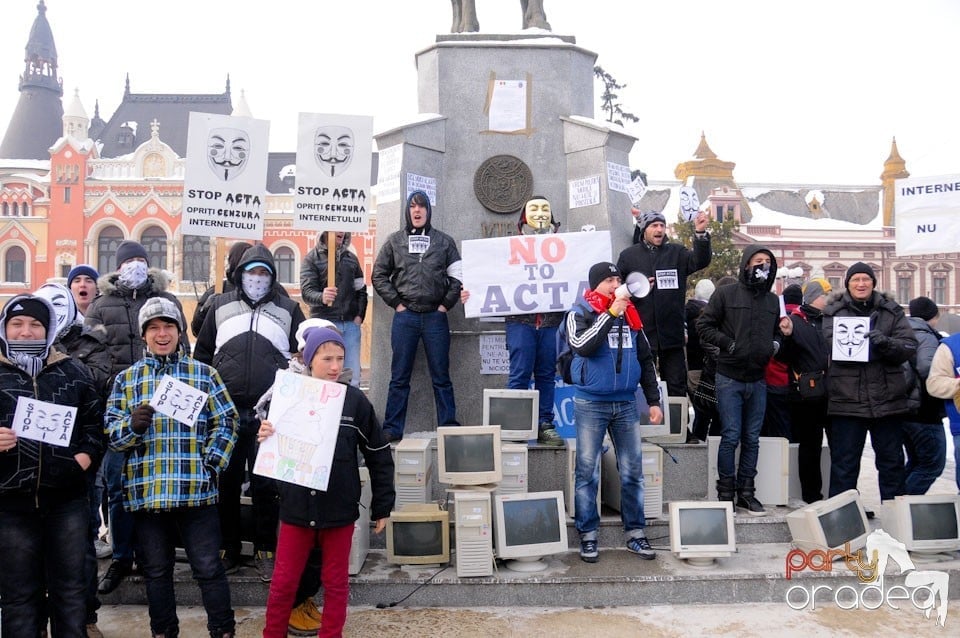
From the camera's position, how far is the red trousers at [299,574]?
4.20 m

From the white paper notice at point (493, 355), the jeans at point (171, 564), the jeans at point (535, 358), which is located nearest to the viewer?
the jeans at point (171, 564)

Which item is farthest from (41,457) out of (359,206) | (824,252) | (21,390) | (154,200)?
(824,252)

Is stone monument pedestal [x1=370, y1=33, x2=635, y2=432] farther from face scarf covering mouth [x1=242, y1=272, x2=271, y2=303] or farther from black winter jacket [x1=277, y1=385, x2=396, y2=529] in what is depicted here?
black winter jacket [x1=277, y1=385, x2=396, y2=529]

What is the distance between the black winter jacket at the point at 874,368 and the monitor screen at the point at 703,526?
164cm

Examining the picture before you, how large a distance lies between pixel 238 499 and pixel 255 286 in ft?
5.13

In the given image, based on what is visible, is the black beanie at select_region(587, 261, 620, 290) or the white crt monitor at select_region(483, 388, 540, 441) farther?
the white crt monitor at select_region(483, 388, 540, 441)

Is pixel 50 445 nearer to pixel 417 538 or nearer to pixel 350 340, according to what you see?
pixel 417 538

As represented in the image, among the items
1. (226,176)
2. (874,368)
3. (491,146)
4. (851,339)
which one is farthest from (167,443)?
(874,368)

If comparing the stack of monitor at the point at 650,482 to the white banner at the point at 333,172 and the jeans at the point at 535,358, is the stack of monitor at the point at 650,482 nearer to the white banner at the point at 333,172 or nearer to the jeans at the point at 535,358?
the jeans at the point at 535,358

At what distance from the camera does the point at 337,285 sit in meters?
7.39

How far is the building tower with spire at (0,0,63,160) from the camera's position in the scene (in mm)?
67625

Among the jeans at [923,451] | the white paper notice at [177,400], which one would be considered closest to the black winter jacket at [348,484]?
the white paper notice at [177,400]

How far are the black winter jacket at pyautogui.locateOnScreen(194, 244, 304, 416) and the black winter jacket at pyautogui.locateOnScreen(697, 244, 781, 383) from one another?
3.62 meters

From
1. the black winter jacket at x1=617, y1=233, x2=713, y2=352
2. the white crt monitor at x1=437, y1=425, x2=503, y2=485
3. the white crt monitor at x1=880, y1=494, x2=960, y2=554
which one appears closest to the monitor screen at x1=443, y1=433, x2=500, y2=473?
the white crt monitor at x1=437, y1=425, x2=503, y2=485
